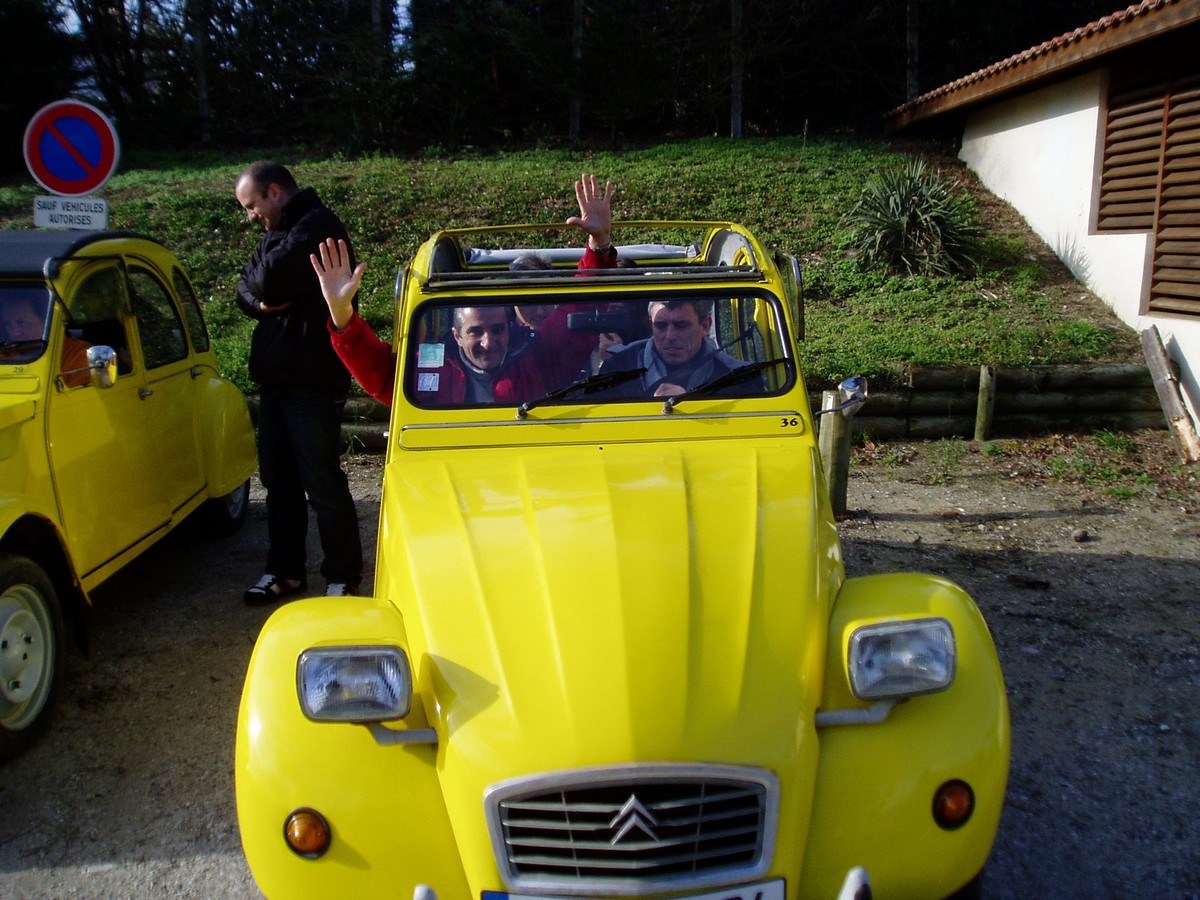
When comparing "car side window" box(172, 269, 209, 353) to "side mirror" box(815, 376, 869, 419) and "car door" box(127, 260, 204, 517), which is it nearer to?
"car door" box(127, 260, 204, 517)

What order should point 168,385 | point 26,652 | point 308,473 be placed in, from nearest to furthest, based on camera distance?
point 26,652, point 308,473, point 168,385

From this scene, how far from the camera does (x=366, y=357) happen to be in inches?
157

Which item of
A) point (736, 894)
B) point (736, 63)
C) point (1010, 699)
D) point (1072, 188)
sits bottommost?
point (1010, 699)

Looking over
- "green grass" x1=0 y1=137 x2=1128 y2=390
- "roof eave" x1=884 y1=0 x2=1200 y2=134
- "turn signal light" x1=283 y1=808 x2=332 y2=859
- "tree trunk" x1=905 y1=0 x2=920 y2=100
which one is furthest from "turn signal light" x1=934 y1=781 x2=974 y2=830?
"tree trunk" x1=905 y1=0 x2=920 y2=100

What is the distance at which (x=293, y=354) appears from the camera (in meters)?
4.65

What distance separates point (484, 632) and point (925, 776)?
1171mm

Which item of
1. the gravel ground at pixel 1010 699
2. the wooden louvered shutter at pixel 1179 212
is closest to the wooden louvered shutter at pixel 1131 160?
the wooden louvered shutter at pixel 1179 212

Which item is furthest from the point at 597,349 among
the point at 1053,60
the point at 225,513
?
the point at 1053,60

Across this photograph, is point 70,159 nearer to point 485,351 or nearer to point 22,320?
point 22,320

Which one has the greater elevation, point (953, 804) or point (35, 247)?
point (35, 247)

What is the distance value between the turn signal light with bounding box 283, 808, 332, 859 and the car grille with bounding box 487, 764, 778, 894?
429mm

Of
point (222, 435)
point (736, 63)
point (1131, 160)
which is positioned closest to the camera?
point (222, 435)

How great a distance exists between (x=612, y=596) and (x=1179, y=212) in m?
8.49

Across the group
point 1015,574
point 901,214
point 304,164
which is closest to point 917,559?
point 1015,574
